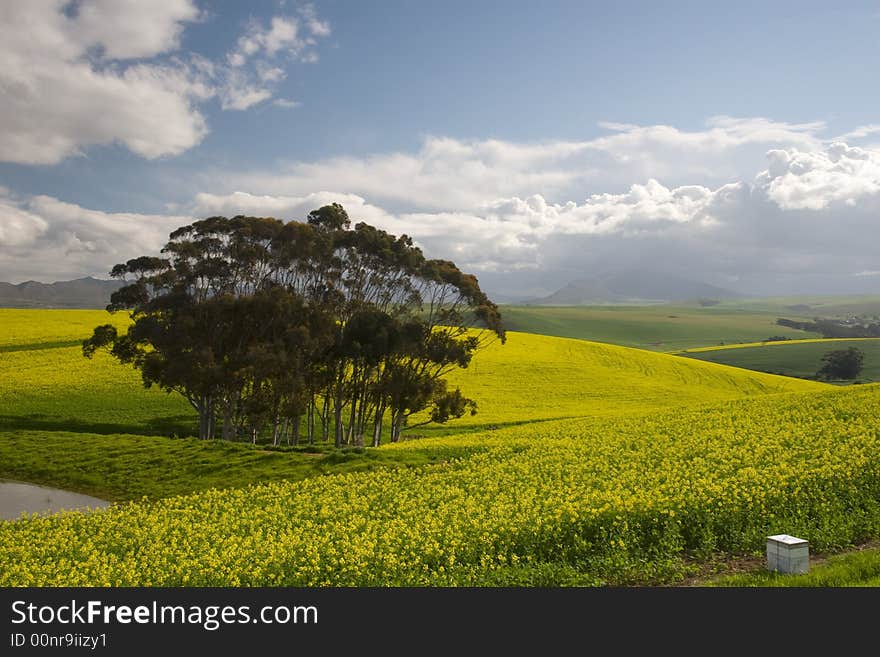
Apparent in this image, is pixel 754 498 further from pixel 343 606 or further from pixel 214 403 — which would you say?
pixel 214 403

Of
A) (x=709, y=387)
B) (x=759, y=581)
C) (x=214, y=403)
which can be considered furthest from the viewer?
(x=709, y=387)

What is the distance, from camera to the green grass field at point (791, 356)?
102 meters

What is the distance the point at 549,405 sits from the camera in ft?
183

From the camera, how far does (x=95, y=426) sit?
136 ft

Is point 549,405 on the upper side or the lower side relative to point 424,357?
lower

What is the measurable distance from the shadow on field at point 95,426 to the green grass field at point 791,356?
91.9 m

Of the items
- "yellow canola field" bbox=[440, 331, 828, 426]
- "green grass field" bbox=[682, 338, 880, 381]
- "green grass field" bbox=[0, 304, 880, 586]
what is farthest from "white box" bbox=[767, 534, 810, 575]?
"green grass field" bbox=[682, 338, 880, 381]

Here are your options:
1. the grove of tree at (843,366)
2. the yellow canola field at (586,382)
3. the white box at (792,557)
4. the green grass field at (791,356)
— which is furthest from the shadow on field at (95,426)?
the grove of tree at (843,366)

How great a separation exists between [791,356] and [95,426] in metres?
114

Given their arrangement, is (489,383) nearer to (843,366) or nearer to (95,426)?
(95,426)

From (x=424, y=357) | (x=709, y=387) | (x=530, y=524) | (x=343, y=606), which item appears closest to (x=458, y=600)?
(x=343, y=606)

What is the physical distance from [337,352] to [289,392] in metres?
4.01

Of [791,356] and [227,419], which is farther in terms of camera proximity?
[791,356]

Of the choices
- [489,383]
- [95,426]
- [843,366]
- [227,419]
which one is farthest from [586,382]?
[843,366]
